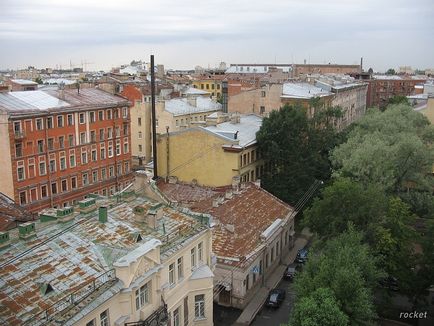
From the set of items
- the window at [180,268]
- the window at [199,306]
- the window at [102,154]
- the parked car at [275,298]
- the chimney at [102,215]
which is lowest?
the parked car at [275,298]

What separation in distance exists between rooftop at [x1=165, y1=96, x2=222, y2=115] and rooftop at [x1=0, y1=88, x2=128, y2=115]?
532 inches

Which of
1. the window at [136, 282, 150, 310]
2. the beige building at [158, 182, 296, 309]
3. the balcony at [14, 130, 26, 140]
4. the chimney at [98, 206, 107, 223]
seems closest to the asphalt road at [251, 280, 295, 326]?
the beige building at [158, 182, 296, 309]

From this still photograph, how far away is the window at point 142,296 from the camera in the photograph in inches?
806

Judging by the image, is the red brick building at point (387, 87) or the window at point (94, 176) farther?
the red brick building at point (387, 87)

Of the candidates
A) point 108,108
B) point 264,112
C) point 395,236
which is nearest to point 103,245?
point 395,236

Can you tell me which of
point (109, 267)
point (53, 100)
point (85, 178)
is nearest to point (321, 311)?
point (109, 267)

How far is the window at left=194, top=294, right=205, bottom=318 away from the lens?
25750 mm

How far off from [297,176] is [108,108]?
87.5 feet

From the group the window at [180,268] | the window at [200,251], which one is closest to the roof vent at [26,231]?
the window at [180,268]

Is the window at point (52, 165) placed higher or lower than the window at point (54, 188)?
higher

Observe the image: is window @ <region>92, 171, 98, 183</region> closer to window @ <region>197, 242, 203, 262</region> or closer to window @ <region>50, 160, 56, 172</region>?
window @ <region>50, 160, 56, 172</region>

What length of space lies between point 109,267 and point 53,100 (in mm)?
38880

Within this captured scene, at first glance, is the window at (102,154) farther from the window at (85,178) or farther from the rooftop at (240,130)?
the rooftop at (240,130)

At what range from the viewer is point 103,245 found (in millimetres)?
21656
